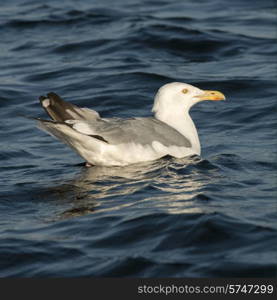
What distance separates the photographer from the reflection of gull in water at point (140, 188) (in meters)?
9.17

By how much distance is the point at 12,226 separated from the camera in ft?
29.1

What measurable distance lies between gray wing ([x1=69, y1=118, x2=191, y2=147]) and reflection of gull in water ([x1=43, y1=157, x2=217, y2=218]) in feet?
0.92

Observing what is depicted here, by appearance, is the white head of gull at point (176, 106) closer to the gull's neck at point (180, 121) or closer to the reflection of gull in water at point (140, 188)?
the gull's neck at point (180, 121)

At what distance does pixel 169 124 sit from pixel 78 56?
6.28 metres

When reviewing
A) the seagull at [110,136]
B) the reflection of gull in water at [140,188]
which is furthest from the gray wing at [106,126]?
the reflection of gull in water at [140,188]

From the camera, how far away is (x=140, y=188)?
979 cm

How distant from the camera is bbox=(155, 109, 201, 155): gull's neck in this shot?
11.4 m

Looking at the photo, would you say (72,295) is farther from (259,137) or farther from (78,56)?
(78,56)

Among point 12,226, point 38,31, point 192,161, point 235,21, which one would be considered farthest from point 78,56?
point 12,226

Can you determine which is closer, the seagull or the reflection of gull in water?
the reflection of gull in water

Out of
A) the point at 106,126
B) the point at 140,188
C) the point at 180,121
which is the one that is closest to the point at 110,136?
the point at 106,126

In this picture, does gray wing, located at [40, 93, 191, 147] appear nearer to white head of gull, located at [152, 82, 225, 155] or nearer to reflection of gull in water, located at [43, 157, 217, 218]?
reflection of gull in water, located at [43, 157, 217, 218]

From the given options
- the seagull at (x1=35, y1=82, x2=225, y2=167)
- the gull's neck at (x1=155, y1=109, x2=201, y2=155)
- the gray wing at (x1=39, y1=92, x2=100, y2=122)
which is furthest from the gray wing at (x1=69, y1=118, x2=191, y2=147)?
the gull's neck at (x1=155, y1=109, x2=201, y2=155)

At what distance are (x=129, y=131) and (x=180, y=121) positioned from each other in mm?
1198
